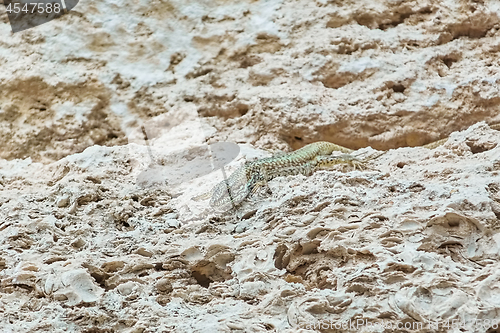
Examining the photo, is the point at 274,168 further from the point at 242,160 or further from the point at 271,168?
the point at 242,160

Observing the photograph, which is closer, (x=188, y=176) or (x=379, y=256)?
(x=379, y=256)

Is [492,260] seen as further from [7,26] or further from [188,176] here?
[7,26]

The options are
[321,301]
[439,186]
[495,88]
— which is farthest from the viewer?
[495,88]

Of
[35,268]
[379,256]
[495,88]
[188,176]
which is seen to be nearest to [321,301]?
[379,256]

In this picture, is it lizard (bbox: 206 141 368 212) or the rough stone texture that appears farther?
lizard (bbox: 206 141 368 212)

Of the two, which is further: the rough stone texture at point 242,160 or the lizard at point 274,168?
the lizard at point 274,168

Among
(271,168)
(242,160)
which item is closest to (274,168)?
(271,168)

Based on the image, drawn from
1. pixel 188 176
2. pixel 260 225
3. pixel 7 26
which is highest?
pixel 7 26

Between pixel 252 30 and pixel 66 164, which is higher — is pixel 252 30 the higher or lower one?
the higher one
